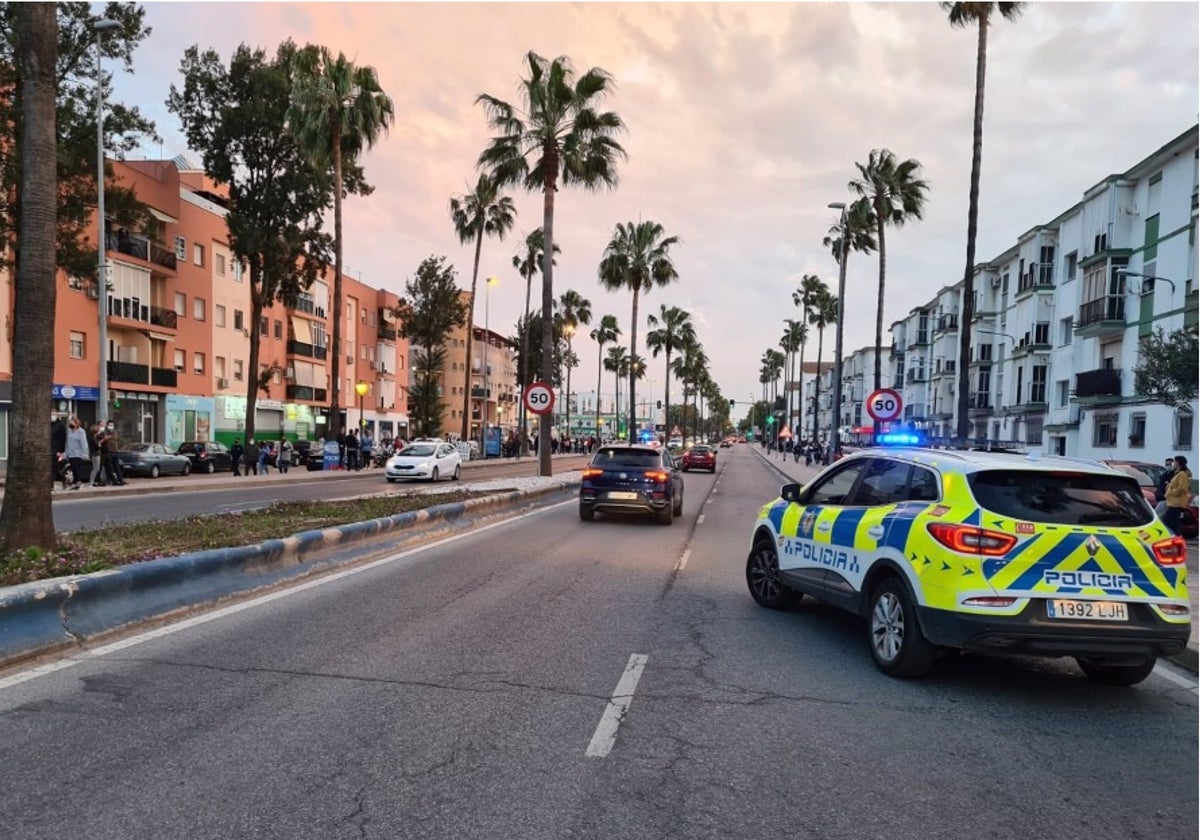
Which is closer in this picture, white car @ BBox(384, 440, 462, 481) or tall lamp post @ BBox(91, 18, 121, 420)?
tall lamp post @ BBox(91, 18, 121, 420)

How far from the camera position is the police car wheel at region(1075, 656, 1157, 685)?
6145 millimetres

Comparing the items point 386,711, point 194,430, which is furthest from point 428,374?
point 386,711

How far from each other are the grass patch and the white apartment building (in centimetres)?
1209

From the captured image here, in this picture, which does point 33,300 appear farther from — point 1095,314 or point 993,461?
point 1095,314

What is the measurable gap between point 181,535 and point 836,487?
824 centimetres

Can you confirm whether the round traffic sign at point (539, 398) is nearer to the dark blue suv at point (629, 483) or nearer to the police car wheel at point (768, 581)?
the dark blue suv at point (629, 483)

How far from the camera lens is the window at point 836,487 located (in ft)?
24.8

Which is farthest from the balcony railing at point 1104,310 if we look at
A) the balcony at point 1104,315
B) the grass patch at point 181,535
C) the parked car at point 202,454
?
the parked car at point 202,454

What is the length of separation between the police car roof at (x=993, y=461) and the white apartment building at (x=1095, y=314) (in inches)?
456

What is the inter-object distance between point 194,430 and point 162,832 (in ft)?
152

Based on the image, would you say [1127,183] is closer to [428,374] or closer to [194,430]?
[428,374]

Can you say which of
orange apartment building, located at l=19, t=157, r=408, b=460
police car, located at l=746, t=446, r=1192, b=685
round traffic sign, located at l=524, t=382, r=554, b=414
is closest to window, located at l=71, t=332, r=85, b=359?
orange apartment building, located at l=19, t=157, r=408, b=460

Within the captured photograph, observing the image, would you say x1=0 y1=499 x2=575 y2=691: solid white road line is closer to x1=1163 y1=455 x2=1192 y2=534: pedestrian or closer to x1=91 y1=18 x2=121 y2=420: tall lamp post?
x1=1163 y1=455 x2=1192 y2=534: pedestrian

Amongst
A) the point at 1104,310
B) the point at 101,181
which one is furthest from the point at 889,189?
the point at 101,181
